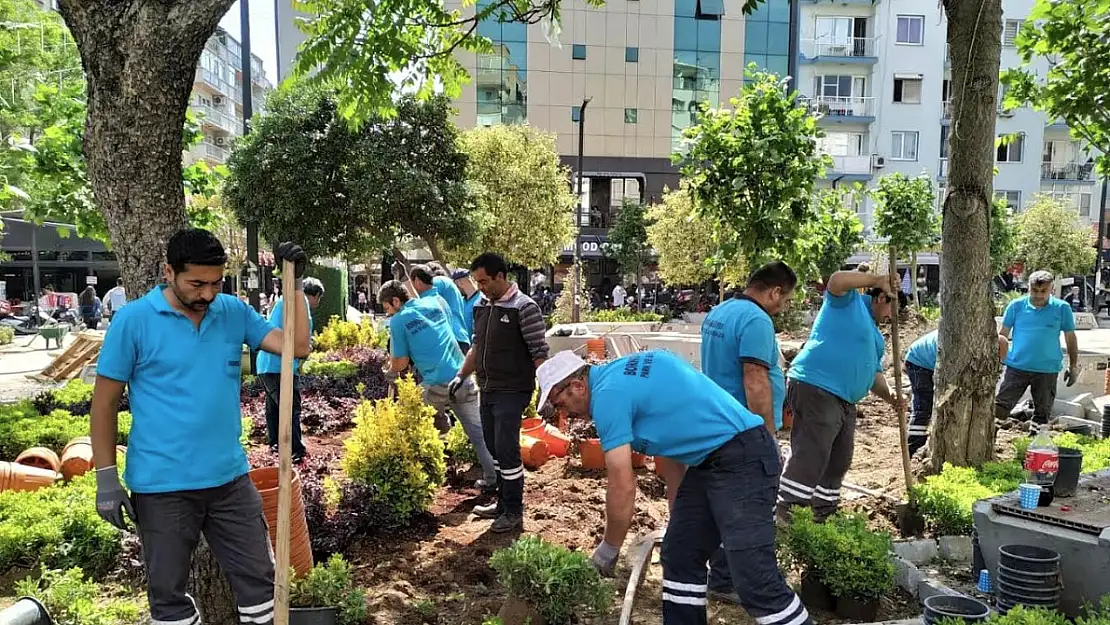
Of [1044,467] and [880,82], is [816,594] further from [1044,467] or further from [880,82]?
[880,82]

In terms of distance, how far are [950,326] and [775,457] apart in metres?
3.18

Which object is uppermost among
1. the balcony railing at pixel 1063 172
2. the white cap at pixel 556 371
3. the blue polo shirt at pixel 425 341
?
the balcony railing at pixel 1063 172

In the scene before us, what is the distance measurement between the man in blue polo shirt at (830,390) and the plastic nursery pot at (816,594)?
0.77 m

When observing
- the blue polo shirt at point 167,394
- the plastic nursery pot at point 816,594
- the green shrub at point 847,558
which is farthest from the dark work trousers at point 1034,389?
the blue polo shirt at point 167,394

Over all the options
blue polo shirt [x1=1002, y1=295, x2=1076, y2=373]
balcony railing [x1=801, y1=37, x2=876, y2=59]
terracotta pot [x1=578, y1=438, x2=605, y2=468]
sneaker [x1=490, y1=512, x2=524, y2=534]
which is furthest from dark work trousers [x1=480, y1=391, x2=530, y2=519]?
balcony railing [x1=801, y1=37, x2=876, y2=59]

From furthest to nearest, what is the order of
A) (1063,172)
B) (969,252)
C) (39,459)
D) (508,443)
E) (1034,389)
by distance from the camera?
1. (1063,172)
2. (1034,389)
3. (39,459)
4. (969,252)
5. (508,443)

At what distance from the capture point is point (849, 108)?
35.7m

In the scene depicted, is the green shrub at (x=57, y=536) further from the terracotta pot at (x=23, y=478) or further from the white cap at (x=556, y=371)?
the white cap at (x=556, y=371)

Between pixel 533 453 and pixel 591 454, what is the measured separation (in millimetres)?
518

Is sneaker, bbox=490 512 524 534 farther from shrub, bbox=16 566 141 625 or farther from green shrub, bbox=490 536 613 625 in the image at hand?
shrub, bbox=16 566 141 625

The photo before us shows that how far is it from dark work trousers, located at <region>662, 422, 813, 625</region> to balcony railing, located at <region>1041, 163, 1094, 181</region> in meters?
42.0

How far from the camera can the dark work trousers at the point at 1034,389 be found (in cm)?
737

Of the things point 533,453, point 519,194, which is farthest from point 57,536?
point 519,194

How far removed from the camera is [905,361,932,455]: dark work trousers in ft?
22.7
